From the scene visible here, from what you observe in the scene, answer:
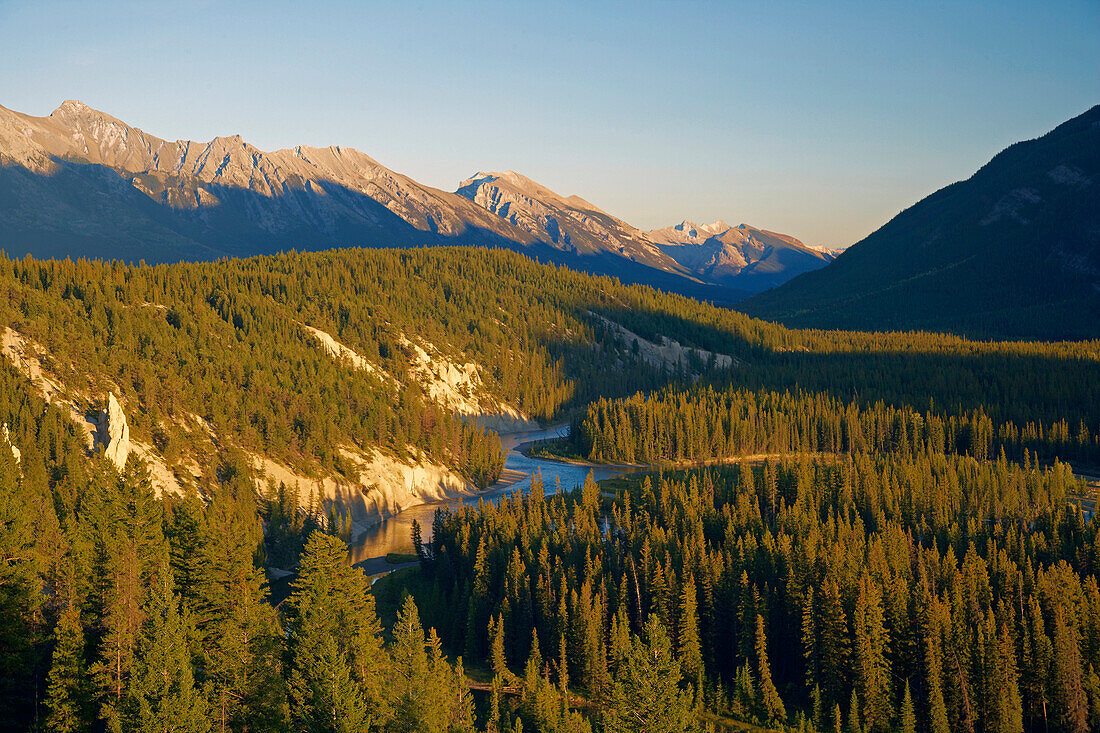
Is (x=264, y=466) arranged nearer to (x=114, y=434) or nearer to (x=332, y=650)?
(x=114, y=434)

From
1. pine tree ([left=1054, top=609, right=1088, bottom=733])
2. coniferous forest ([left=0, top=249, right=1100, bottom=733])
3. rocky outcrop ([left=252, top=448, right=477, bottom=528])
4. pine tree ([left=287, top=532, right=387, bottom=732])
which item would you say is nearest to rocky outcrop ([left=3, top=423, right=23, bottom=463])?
coniferous forest ([left=0, top=249, right=1100, bottom=733])

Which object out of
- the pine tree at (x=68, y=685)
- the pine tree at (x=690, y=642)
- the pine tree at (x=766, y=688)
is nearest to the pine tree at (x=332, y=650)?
the pine tree at (x=68, y=685)

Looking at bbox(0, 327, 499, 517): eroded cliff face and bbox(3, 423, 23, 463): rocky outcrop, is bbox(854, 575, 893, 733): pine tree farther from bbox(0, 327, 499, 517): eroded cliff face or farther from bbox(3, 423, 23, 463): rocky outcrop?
bbox(3, 423, 23, 463): rocky outcrop

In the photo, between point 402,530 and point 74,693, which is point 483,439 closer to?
point 402,530

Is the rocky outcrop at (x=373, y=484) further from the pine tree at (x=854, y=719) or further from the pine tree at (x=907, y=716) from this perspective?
the pine tree at (x=907, y=716)

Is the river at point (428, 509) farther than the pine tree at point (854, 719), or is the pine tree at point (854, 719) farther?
the river at point (428, 509)

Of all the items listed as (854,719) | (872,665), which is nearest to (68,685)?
(854,719)
